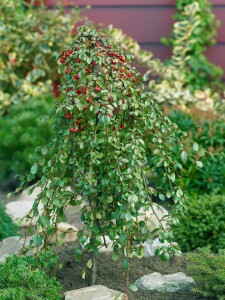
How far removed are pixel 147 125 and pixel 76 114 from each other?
1.14ft

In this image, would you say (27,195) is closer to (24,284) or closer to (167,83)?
(167,83)

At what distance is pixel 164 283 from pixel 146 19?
Answer: 13.1 ft

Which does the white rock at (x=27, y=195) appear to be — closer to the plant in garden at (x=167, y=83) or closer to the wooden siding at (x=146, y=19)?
the plant in garden at (x=167, y=83)

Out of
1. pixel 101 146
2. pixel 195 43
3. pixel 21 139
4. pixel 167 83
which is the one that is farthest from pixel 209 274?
pixel 195 43

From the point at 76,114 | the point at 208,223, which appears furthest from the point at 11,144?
the point at 76,114

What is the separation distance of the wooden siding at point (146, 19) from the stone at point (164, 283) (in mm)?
3785

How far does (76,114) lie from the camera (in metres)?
3.51

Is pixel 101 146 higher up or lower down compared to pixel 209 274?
higher up

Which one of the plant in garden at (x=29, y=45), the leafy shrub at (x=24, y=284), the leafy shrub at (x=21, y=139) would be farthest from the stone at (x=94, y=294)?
the plant in garden at (x=29, y=45)

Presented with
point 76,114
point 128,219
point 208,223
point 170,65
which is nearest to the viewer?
point 128,219

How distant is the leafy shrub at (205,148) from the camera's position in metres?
5.53

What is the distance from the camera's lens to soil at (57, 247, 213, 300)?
12.2ft

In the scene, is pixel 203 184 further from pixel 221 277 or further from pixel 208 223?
pixel 221 277

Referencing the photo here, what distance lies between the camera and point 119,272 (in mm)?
4000
